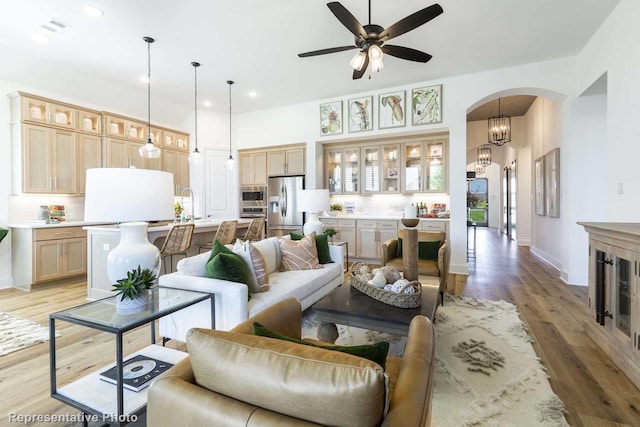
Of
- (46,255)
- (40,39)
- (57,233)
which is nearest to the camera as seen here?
(40,39)

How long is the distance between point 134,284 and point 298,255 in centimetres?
183

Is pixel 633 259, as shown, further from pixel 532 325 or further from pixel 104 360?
pixel 104 360

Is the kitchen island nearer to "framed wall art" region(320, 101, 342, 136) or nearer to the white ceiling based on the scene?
the white ceiling

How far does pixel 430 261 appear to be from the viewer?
12.7 ft

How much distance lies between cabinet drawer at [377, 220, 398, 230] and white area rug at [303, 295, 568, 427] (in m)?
2.50

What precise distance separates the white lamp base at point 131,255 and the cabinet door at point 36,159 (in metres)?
4.06

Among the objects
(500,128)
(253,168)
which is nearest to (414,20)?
(253,168)

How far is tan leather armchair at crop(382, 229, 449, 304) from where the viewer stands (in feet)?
10.8

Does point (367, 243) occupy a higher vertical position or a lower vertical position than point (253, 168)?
lower

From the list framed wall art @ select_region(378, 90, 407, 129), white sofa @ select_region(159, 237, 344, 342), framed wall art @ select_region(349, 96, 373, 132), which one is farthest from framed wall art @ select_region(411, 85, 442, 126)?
white sofa @ select_region(159, 237, 344, 342)

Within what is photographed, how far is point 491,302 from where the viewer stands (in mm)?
3482

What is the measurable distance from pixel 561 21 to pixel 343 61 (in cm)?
256

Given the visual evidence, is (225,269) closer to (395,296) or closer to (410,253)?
(395,296)

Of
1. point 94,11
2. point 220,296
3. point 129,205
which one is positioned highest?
point 94,11
